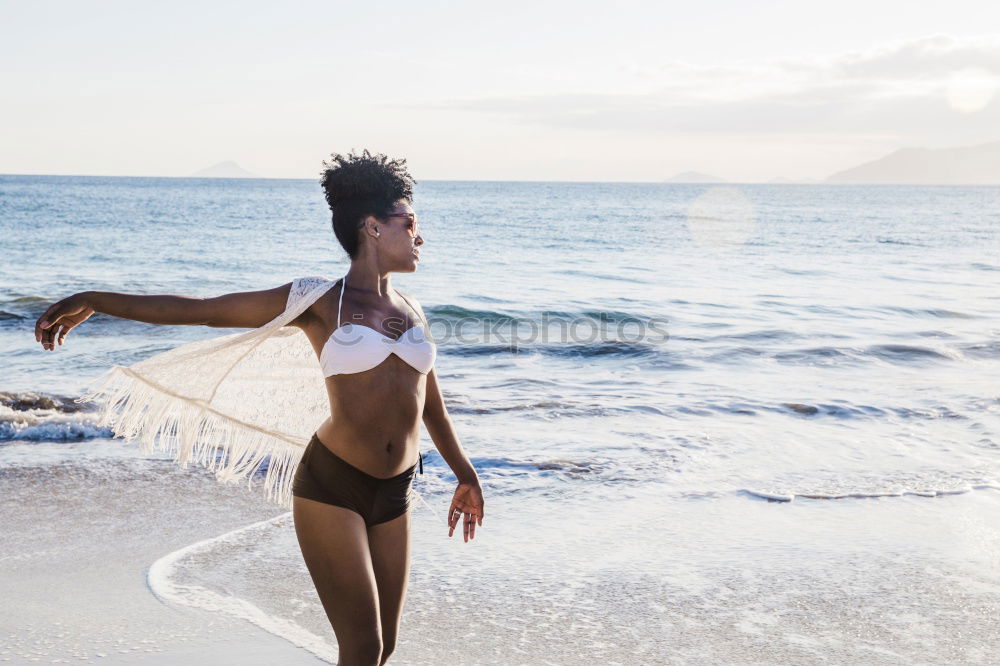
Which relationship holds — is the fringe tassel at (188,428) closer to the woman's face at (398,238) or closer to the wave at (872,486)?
the woman's face at (398,238)

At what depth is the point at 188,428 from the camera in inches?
141

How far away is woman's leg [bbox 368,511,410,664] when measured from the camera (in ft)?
10.1

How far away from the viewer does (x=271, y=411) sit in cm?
369

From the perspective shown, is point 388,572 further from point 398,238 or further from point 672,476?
point 672,476

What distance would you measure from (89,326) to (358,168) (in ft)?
46.5

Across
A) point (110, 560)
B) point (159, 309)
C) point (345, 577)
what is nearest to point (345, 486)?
point (345, 577)

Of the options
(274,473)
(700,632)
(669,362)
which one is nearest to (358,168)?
(274,473)

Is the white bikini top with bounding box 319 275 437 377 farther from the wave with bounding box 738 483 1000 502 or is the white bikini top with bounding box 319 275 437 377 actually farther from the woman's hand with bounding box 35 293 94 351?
the wave with bounding box 738 483 1000 502

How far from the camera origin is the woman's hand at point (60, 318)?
2689 millimetres

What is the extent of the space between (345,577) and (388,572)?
0.27m

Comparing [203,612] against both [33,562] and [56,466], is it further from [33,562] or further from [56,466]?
[56,466]

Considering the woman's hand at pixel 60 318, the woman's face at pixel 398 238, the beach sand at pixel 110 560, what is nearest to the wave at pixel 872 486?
the beach sand at pixel 110 560

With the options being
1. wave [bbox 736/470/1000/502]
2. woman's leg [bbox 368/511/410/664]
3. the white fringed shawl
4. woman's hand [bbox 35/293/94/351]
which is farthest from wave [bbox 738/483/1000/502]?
woman's hand [bbox 35/293/94/351]

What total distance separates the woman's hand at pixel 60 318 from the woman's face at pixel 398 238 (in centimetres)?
96
